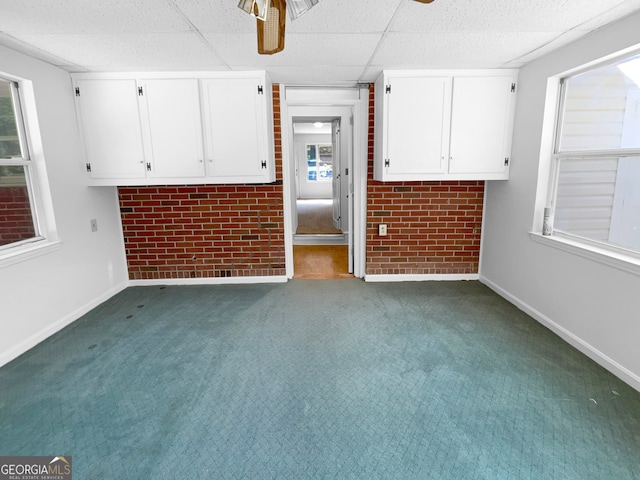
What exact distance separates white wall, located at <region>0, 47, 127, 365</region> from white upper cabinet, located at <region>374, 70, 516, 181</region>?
286cm

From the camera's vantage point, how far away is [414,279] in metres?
A: 3.93

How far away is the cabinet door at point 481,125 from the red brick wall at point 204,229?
1800 millimetres

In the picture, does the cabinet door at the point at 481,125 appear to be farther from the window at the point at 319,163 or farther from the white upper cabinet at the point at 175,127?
the window at the point at 319,163

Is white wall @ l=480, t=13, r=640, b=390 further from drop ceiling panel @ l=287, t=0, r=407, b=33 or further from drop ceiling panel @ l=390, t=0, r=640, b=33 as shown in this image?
drop ceiling panel @ l=287, t=0, r=407, b=33

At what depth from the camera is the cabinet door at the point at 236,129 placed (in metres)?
3.12

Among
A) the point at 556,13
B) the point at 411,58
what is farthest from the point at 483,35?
the point at 411,58

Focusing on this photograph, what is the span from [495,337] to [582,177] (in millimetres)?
1474

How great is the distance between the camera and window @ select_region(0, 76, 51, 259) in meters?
2.48

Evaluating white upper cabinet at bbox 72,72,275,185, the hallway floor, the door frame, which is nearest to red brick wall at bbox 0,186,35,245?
white upper cabinet at bbox 72,72,275,185

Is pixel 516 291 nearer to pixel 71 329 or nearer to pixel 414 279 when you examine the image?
pixel 414 279

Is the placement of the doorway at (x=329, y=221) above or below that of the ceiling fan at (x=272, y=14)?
below

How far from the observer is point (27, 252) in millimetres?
2492

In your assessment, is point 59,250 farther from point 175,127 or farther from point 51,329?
point 175,127

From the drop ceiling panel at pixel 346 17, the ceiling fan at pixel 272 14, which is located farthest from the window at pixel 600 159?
the ceiling fan at pixel 272 14
